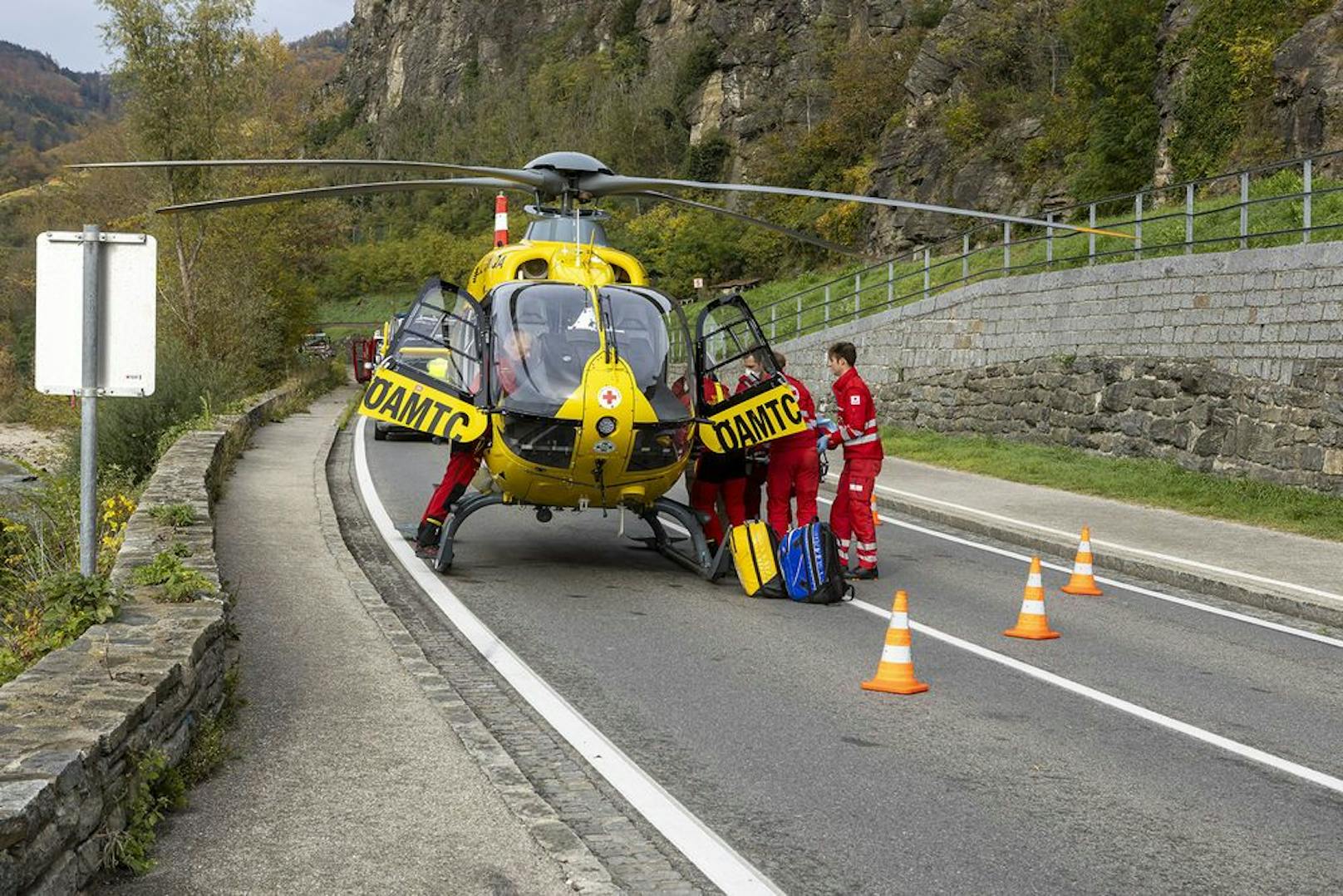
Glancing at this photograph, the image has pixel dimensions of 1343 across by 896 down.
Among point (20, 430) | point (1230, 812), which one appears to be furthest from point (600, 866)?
point (20, 430)

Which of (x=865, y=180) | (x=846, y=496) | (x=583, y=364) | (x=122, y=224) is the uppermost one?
(x=865, y=180)

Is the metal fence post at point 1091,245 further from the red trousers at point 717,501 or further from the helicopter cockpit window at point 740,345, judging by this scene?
the red trousers at point 717,501

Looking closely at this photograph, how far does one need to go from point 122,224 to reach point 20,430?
22.2ft

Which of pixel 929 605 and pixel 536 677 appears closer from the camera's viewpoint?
pixel 536 677

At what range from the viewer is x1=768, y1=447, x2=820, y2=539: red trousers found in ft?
39.4

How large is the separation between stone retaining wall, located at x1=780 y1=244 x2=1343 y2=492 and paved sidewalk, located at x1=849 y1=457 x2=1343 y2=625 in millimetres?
1631

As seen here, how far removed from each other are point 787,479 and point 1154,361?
8.82 metres

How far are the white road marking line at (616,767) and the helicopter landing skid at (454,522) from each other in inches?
15.6

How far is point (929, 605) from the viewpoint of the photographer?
11.1 meters

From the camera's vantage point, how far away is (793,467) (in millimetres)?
12062

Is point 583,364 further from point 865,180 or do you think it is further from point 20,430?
point 865,180

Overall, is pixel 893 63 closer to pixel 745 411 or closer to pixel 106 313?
pixel 745 411

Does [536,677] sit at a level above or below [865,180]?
below

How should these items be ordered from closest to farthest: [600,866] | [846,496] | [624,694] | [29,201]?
1. [600,866]
2. [624,694]
3. [846,496]
4. [29,201]
